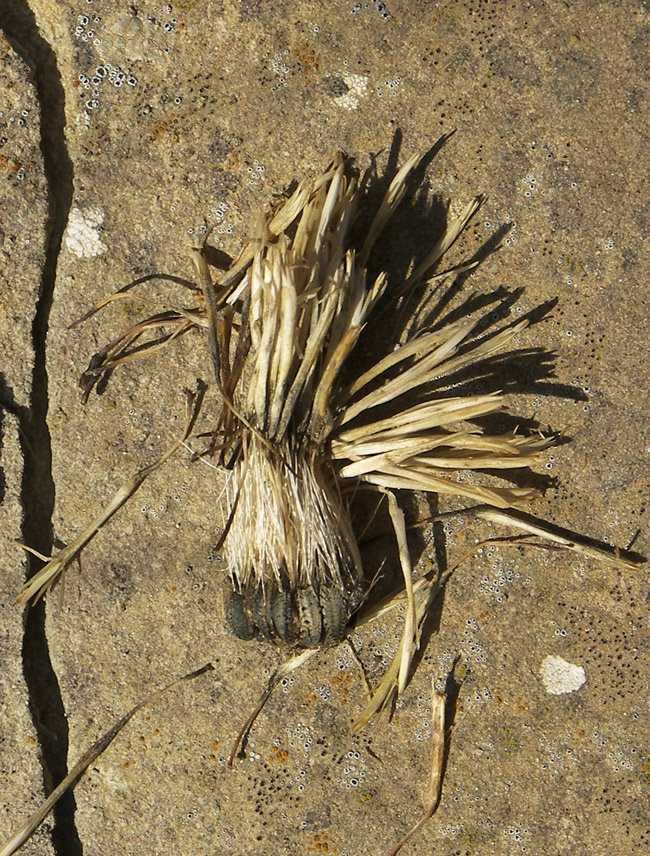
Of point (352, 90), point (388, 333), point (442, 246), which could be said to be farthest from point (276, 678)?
point (352, 90)

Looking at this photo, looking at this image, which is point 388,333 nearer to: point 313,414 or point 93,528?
point 313,414

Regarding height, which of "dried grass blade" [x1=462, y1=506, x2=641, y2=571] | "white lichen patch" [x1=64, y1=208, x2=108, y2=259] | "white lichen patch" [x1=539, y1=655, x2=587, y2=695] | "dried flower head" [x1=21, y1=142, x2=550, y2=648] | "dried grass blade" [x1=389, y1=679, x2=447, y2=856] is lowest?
"dried grass blade" [x1=389, y1=679, x2=447, y2=856]

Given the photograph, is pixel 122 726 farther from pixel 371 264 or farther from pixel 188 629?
pixel 371 264

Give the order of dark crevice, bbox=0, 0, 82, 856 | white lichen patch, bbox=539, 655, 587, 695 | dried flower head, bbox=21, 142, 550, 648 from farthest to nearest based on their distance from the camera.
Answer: white lichen patch, bbox=539, 655, 587, 695, dark crevice, bbox=0, 0, 82, 856, dried flower head, bbox=21, 142, 550, 648

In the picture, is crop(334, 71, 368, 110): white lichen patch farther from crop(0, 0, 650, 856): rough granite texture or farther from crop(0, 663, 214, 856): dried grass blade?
crop(0, 663, 214, 856): dried grass blade

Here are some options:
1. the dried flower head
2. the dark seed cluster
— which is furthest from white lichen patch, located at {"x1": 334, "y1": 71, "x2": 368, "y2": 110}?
the dark seed cluster

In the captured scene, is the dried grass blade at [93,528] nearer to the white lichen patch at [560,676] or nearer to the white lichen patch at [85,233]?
the white lichen patch at [85,233]
